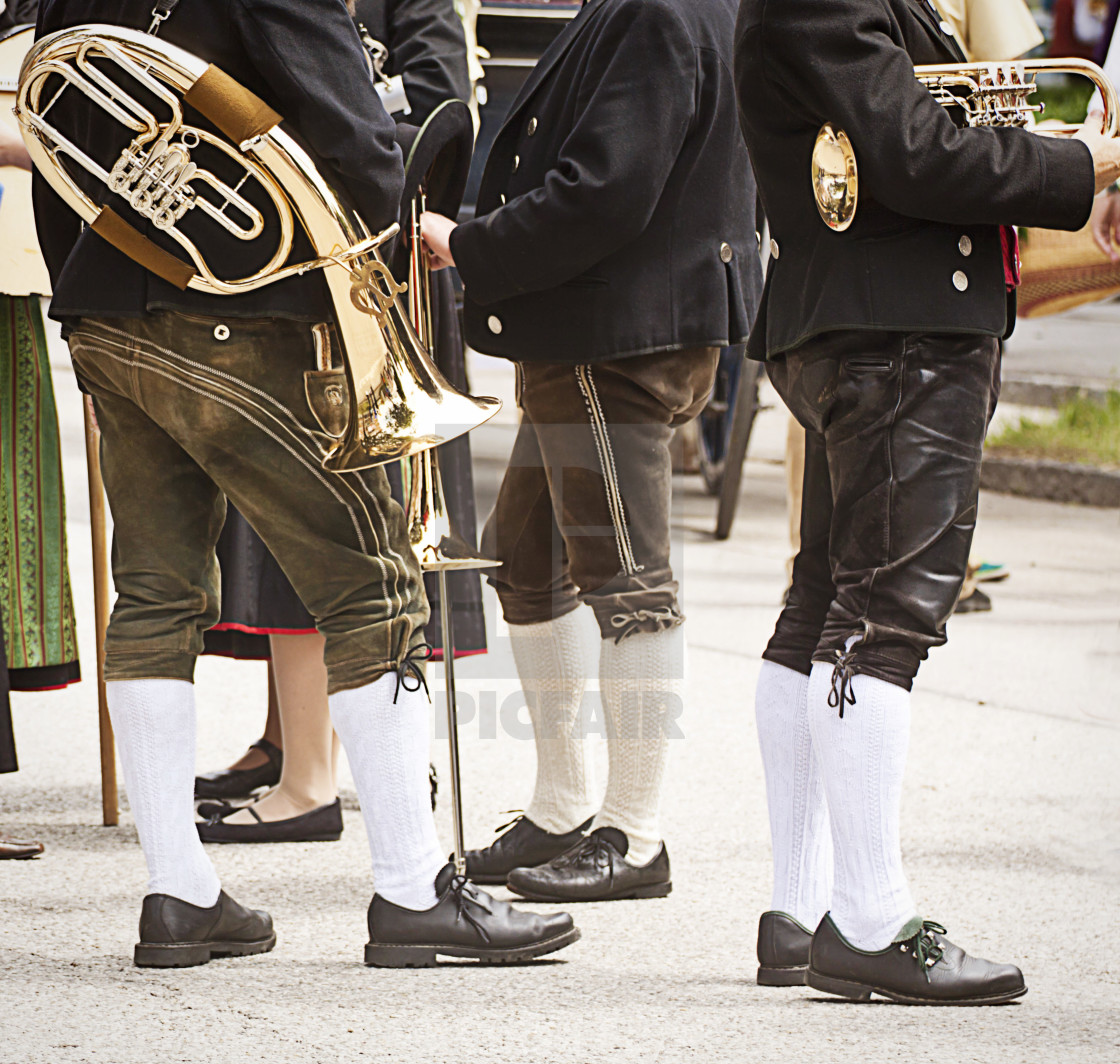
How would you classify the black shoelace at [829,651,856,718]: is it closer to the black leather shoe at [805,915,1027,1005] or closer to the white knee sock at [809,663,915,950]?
the white knee sock at [809,663,915,950]

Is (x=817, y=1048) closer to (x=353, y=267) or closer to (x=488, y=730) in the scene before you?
(x=353, y=267)

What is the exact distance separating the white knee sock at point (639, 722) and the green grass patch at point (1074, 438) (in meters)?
5.69

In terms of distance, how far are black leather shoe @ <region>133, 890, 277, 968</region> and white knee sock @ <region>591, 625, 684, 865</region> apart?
0.76 m

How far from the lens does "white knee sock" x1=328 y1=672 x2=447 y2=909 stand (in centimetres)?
272

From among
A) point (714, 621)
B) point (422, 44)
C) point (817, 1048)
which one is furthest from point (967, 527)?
point (714, 621)

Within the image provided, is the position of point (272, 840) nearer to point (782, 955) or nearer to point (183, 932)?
point (183, 932)

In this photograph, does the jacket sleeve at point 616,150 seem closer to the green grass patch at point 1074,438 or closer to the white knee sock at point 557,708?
the white knee sock at point 557,708

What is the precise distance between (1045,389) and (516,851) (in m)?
8.55

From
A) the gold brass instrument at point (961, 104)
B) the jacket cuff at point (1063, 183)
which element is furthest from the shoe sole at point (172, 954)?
the jacket cuff at point (1063, 183)

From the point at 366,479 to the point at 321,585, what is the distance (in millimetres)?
183

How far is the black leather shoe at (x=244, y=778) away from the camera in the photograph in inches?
149

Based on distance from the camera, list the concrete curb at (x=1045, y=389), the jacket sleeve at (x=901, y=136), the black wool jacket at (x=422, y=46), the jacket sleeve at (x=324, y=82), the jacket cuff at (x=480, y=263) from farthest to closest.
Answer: the concrete curb at (x=1045, y=389) → the black wool jacket at (x=422, y=46) → the jacket cuff at (x=480, y=263) → the jacket sleeve at (x=324, y=82) → the jacket sleeve at (x=901, y=136)

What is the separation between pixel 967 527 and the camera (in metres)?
2.59

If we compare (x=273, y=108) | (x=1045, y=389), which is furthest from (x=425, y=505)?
(x=1045, y=389)
